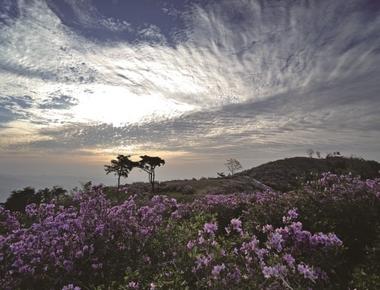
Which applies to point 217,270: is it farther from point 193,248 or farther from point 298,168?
point 298,168

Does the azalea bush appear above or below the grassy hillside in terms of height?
above

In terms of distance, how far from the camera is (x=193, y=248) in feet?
14.8

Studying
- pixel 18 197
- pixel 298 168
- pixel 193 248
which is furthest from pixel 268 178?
pixel 193 248

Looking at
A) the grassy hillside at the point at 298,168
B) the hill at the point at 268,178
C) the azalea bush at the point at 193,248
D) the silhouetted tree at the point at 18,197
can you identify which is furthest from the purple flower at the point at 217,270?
the grassy hillside at the point at 298,168

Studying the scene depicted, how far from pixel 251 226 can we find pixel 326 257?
322 centimetres

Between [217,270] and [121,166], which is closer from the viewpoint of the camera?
[217,270]

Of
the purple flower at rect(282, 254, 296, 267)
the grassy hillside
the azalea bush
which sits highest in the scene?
the purple flower at rect(282, 254, 296, 267)

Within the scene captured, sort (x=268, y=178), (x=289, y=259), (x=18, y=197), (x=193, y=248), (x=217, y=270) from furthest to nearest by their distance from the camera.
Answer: (x=268, y=178) < (x=18, y=197) < (x=193, y=248) < (x=217, y=270) < (x=289, y=259)

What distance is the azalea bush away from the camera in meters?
3.83

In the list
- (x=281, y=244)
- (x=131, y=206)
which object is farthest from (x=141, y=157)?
(x=281, y=244)

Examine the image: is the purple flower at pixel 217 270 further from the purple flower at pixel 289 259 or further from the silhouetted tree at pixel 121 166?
the silhouetted tree at pixel 121 166

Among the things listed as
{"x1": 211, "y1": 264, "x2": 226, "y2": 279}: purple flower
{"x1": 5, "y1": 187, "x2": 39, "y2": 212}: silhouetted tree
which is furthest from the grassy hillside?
{"x1": 211, "y1": 264, "x2": 226, "y2": 279}: purple flower

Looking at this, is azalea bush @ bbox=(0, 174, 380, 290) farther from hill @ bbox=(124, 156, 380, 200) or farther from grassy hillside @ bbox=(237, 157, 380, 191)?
grassy hillside @ bbox=(237, 157, 380, 191)

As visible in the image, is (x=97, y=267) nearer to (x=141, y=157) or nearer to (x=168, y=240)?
(x=168, y=240)
